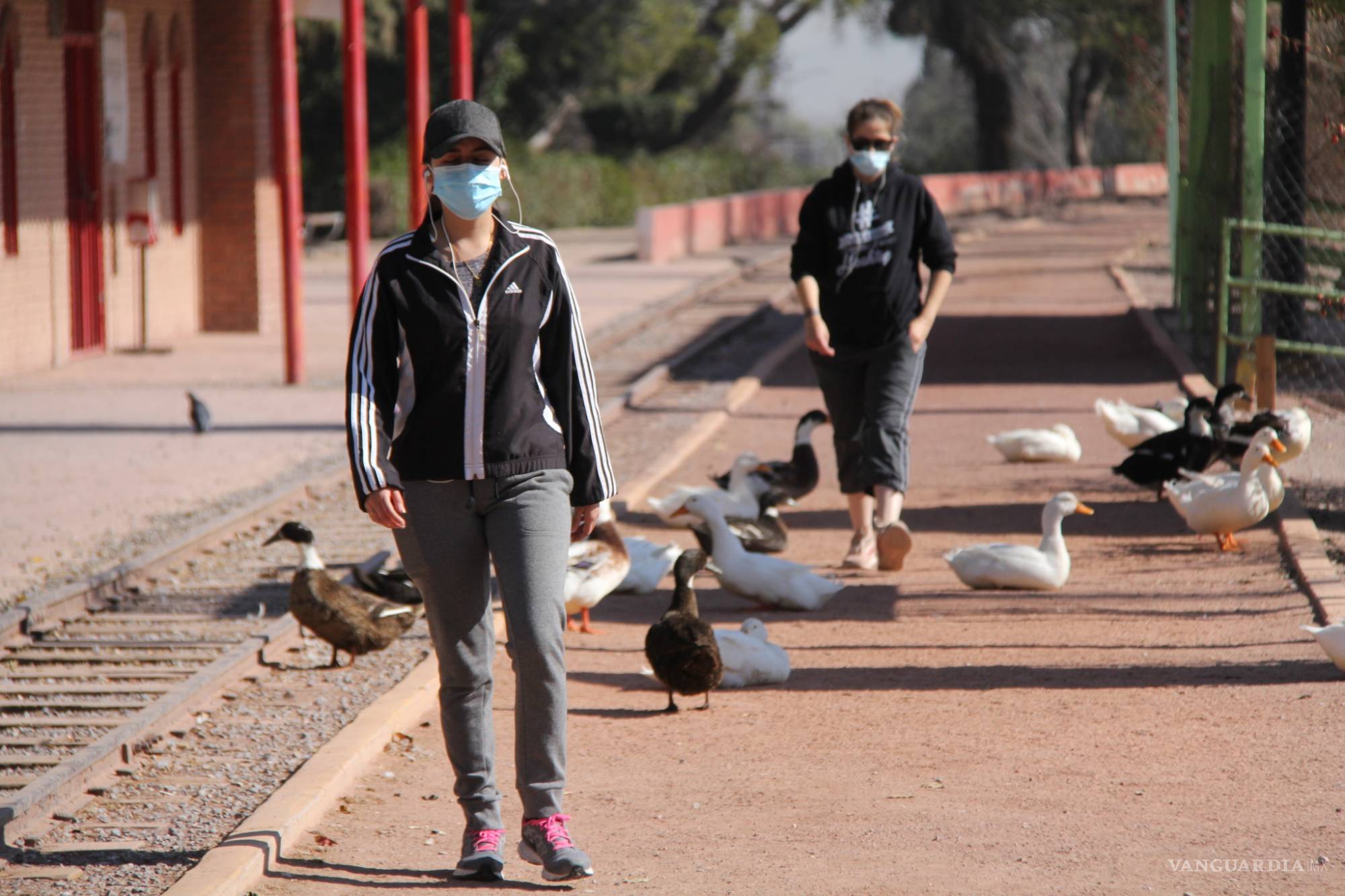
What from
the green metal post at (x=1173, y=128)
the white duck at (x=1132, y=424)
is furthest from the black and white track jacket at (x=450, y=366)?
the green metal post at (x=1173, y=128)

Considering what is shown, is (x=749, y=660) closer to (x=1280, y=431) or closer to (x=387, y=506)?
(x=387, y=506)

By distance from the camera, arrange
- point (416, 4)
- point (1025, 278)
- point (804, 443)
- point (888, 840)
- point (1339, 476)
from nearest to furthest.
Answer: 1. point (888, 840)
2. point (804, 443)
3. point (1339, 476)
4. point (416, 4)
5. point (1025, 278)

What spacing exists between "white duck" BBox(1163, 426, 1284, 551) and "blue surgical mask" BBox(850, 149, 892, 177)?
2.37m

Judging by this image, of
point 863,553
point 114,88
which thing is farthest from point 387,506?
point 114,88

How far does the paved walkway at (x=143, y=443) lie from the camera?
32.2 ft

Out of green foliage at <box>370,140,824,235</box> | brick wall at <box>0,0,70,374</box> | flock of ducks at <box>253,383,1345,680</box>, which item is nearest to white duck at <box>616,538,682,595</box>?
flock of ducks at <box>253,383,1345,680</box>

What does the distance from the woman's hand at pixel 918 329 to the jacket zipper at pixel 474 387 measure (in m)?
3.70

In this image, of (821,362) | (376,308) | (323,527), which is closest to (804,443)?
(821,362)

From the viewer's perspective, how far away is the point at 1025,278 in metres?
29.2

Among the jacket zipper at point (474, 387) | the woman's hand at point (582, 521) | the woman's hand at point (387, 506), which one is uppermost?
the jacket zipper at point (474, 387)

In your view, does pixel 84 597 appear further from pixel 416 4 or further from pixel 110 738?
pixel 416 4

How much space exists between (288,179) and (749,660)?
10.4 meters

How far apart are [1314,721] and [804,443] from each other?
459 centimetres

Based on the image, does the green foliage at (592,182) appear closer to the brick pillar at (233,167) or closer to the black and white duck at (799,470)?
the brick pillar at (233,167)
